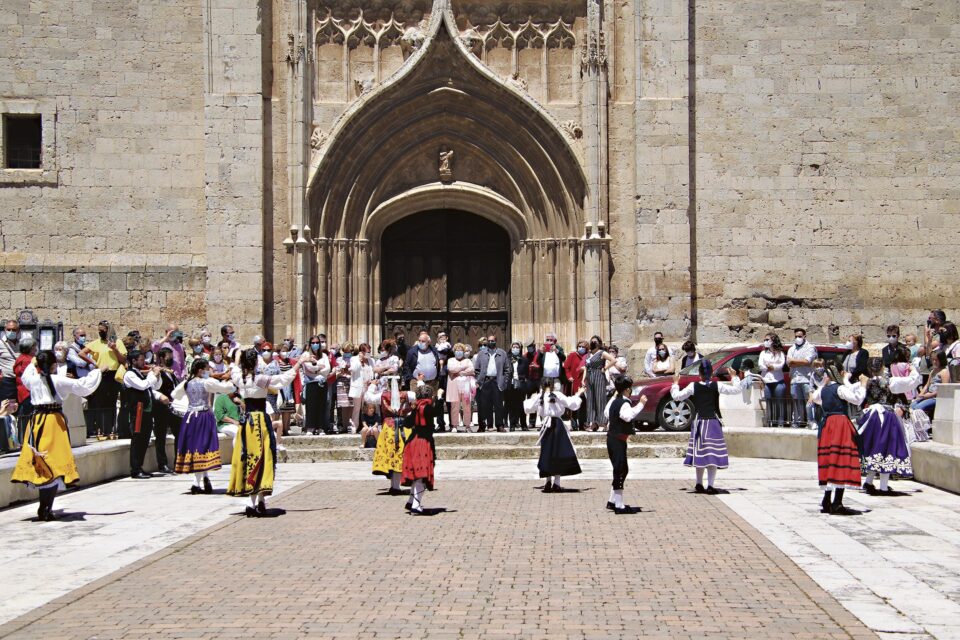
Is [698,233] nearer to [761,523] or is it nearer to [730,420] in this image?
[730,420]

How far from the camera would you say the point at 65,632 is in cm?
707

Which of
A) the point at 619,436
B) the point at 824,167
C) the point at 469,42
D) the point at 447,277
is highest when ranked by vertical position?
the point at 469,42

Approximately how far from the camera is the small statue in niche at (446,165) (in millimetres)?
22078

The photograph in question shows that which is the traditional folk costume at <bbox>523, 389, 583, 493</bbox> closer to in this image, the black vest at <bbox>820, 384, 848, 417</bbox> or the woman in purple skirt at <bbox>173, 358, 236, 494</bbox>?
the black vest at <bbox>820, 384, 848, 417</bbox>

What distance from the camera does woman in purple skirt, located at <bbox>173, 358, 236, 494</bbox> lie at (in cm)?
1334

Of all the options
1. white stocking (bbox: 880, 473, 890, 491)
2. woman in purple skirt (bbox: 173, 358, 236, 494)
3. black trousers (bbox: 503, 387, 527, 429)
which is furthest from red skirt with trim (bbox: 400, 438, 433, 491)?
black trousers (bbox: 503, 387, 527, 429)

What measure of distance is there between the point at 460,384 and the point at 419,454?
21.4ft

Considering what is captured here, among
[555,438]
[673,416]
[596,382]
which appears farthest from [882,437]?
[596,382]

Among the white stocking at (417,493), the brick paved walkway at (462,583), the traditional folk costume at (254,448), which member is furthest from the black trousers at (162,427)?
the white stocking at (417,493)

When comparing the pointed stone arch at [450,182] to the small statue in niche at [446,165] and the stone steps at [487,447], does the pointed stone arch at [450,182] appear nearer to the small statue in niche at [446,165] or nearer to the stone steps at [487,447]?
the small statue in niche at [446,165]

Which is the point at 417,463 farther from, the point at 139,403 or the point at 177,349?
the point at 177,349

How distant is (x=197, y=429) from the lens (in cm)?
1349

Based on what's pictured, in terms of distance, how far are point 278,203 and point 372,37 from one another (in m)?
3.45

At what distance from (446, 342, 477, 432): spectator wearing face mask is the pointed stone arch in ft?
11.6
